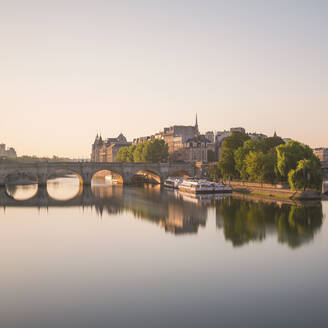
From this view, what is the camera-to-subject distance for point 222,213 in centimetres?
4831

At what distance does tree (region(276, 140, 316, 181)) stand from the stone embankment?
235 cm

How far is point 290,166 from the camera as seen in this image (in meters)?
60.4

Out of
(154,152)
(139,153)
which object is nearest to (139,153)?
(139,153)

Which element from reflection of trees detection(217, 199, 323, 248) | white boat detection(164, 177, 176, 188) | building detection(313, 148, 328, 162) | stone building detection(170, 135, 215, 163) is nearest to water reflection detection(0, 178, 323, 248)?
reflection of trees detection(217, 199, 323, 248)

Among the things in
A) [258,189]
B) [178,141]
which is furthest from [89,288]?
[178,141]

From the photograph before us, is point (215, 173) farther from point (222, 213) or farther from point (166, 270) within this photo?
point (166, 270)

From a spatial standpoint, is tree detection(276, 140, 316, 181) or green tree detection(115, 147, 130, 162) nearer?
tree detection(276, 140, 316, 181)

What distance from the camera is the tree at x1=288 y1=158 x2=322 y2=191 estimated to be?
5550cm

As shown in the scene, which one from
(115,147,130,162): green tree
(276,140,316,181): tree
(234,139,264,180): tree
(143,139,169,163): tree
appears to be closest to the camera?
(276,140,316,181): tree

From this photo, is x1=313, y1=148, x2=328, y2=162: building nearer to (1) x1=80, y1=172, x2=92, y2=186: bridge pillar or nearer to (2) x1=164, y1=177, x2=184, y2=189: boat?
(2) x1=164, y1=177, x2=184, y2=189: boat

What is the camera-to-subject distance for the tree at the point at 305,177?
5550cm

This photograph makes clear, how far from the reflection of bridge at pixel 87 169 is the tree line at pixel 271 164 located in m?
13.2

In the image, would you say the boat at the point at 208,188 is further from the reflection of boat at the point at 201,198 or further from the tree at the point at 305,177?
the tree at the point at 305,177

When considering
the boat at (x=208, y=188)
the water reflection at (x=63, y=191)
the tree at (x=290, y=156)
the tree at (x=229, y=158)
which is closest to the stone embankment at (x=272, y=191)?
the boat at (x=208, y=188)
